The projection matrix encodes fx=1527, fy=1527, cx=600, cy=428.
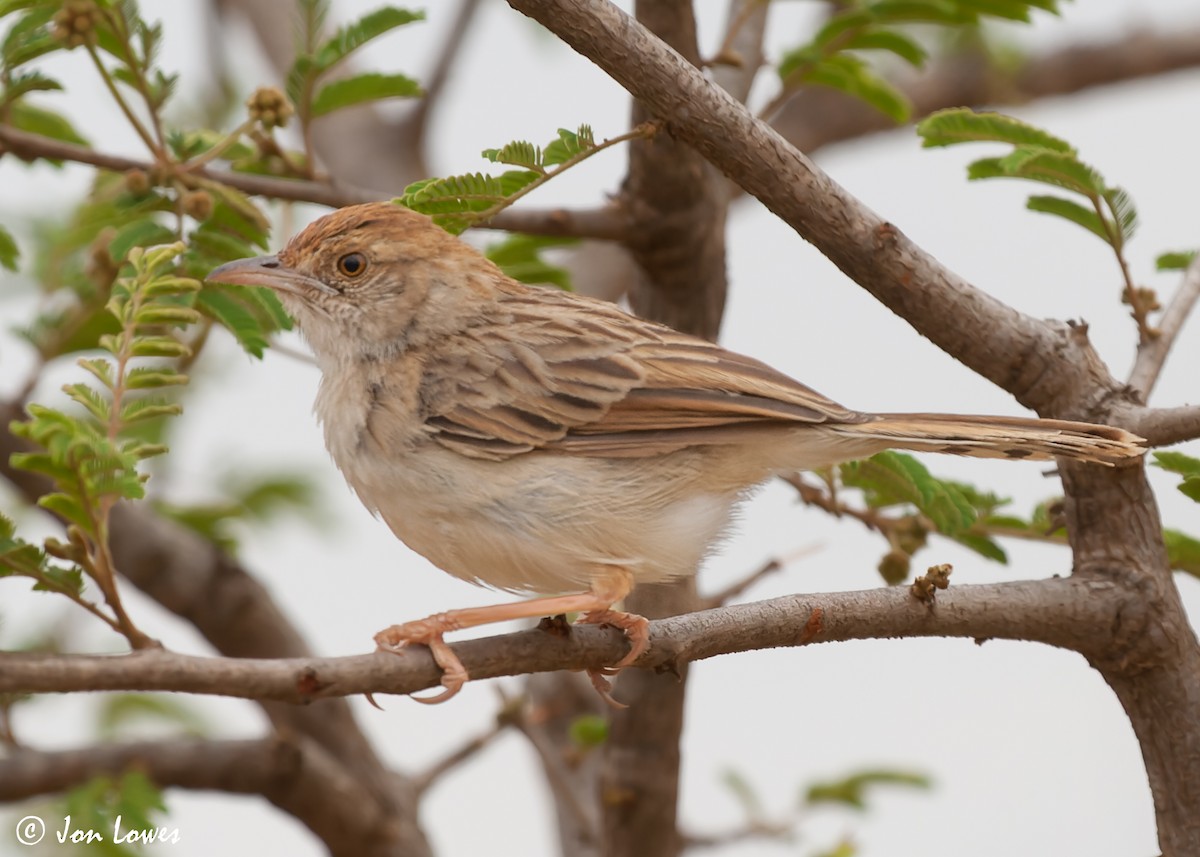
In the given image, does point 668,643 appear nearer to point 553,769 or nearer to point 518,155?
point 518,155

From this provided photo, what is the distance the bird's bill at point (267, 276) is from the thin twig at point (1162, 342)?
6.97 ft

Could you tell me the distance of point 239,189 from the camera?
3.97 m

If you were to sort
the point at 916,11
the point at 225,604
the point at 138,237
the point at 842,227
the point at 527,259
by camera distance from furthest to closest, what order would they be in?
the point at 225,604 → the point at 527,259 → the point at 916,11 → the point at 138,237 → the point at 842,227

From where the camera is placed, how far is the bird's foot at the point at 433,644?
106 inches

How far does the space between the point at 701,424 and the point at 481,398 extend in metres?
0.56

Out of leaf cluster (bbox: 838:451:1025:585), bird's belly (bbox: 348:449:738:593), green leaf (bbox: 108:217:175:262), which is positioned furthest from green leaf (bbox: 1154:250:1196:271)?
green leaf (bbox: 108:217:175:262)

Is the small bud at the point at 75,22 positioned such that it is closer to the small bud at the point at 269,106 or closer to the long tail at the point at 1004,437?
the small bud at the point at 269,106

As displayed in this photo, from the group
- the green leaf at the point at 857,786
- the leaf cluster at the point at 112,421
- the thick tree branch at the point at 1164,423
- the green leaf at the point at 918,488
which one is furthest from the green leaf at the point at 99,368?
the green leaf at the point at 857,786

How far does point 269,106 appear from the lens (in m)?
3.91

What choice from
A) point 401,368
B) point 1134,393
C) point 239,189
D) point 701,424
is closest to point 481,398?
point 401,368

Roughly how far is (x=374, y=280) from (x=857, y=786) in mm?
2718

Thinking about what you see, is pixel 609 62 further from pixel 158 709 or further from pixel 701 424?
pixel 158 709

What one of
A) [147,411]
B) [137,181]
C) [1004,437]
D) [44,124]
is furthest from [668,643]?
[44,124]

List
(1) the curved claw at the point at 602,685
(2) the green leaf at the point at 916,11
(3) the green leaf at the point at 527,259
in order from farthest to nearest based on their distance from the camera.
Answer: (3) the green leaf at the point at 527,259
(2) the green leaf at the point at 916,11
(1) the curved claw at the point at 602,685
